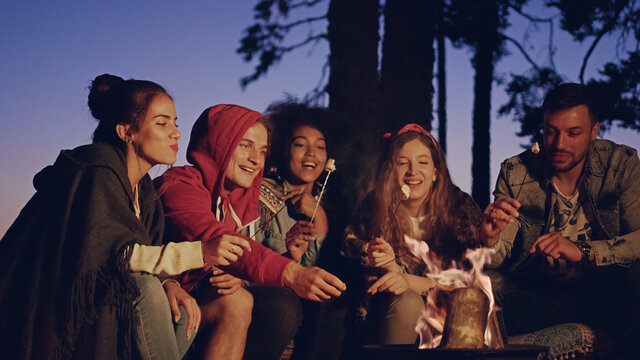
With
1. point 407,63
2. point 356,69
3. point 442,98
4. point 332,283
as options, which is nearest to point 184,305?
point 332,283

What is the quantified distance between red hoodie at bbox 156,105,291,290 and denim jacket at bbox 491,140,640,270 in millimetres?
1832

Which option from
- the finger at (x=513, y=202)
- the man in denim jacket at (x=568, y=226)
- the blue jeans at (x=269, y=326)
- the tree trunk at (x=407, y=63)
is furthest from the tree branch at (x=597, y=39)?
the blue jeans at (x=269, y=326)

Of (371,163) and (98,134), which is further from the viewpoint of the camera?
(371,163)

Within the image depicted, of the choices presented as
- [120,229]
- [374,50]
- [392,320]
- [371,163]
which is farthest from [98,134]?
[374,50]

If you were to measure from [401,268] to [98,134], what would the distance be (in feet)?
7.18

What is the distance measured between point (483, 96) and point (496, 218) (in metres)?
9.87

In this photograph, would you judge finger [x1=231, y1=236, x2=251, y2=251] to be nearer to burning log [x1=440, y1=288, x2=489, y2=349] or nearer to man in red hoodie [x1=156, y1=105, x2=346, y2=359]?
man in red hoodie [x1=156, y1=105, x2=346, y2=359]

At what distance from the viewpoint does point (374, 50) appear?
7.30 meters

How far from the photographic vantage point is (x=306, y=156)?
18.0ft

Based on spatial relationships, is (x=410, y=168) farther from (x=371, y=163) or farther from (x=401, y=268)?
(x=371, y=163)

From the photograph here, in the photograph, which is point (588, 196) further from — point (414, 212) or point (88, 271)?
point (88, 271)

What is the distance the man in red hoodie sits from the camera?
382cm

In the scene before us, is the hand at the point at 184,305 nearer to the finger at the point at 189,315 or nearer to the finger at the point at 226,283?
the finger at the point at 189,315

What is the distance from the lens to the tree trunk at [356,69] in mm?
6867
